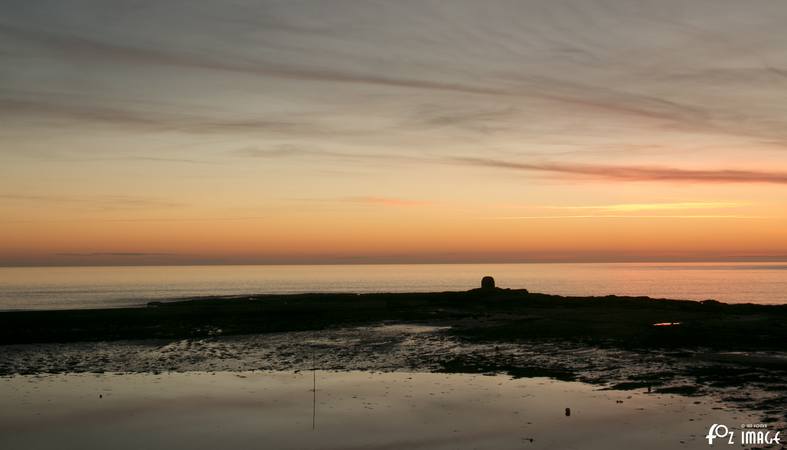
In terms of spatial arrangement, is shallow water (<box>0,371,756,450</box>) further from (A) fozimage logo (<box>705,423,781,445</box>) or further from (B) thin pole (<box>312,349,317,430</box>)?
(A) fozimage logo (<box>705,423,781,445</box>)

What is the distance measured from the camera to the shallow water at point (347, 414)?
16.5m

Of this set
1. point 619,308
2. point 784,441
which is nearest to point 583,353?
point 784,441

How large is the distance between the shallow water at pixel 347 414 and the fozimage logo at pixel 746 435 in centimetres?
37

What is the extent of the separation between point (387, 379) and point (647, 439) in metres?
11.1

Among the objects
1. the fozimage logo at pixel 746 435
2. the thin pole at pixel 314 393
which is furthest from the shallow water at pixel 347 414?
the fozimage logo at pixel 746 435

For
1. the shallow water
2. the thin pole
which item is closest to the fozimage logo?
the shallow water

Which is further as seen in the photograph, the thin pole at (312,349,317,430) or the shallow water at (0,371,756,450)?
the thin pole at (312,349,317,430)

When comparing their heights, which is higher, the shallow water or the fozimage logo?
the fozimage logo

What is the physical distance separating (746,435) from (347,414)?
10245 millimetres

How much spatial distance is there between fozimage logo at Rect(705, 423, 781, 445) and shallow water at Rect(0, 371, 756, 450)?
1.23 feet

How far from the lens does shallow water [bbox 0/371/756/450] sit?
54.2 feet

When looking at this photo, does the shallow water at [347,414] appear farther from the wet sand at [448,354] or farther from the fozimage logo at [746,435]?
the fozimage logo at [746,435]

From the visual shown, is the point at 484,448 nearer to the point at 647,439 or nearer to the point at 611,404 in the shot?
the point at 647,439

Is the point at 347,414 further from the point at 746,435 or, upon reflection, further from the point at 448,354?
the point at 448,354
